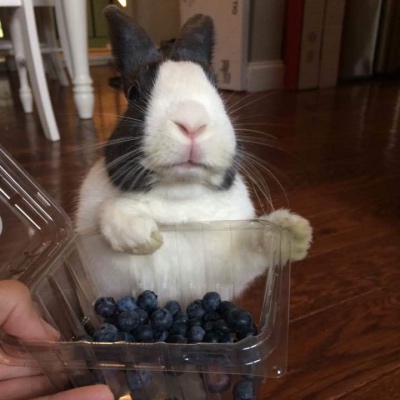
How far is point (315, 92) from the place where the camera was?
3701 millimetres

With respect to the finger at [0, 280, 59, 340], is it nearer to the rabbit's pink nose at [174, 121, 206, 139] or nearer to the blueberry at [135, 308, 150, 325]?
the blueberry at [135, 308, 150, 325]

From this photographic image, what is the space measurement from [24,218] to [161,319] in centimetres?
32

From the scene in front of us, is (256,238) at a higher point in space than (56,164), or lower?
higher

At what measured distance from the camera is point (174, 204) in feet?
2.73

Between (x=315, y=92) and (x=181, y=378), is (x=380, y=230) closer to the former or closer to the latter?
(x=181, y=378)

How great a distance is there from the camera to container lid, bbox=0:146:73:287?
2.85ft

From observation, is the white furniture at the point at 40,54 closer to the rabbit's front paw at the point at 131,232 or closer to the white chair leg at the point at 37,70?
the white chair leg at the point at 37,70

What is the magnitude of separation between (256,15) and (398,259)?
8.85ft

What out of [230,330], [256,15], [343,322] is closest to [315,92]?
[256,15]

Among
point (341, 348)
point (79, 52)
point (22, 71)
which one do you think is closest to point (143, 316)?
point (341, 348)

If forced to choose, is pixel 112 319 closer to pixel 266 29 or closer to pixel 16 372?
pixel 16 372

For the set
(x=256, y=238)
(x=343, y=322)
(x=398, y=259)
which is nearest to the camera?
(x=256, y=238)

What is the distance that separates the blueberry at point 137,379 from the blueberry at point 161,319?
0.42 ft

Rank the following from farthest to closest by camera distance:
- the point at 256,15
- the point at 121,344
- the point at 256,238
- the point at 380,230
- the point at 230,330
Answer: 1. the point at 256,15
2. the point at 380,230
3. the point at 256,238
4. the point at 230,330
5. the point at 121,344
